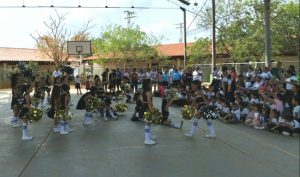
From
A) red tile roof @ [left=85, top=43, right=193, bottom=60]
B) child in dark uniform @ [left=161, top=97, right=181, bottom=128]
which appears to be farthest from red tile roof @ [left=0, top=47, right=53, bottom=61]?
child in dark uniform @ [left=161, top=97, right=181, bottom=128]

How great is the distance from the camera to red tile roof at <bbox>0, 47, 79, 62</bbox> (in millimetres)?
49500

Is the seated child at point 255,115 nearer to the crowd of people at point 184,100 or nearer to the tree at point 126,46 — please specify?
the crowd of people at point 184,100

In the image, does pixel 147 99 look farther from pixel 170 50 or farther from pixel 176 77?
pixel 170 50

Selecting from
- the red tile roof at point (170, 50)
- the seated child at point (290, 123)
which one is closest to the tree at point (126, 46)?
the red tile roof at point (170, 50)

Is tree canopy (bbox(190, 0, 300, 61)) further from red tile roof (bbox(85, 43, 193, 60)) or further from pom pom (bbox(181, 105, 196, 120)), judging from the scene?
pom pom (bbox(181, 105, 196, 120))

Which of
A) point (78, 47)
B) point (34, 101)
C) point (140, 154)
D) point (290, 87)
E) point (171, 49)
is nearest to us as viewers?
point (290, 87)

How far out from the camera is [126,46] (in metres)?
46.6

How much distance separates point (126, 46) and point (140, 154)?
38.3 m

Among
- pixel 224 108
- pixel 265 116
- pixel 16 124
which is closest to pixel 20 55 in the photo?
pixel 16 124

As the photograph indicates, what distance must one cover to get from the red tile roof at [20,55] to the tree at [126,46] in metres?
8.11

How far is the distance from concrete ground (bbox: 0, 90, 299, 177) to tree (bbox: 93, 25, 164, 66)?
3347cm

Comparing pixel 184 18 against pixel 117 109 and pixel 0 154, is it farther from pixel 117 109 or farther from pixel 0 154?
pixel 0 154

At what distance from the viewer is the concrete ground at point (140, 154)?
7.07 meters

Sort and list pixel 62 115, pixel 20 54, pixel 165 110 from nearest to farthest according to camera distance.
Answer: pixel 62 115, pixel 165 110, pixel 20 54
